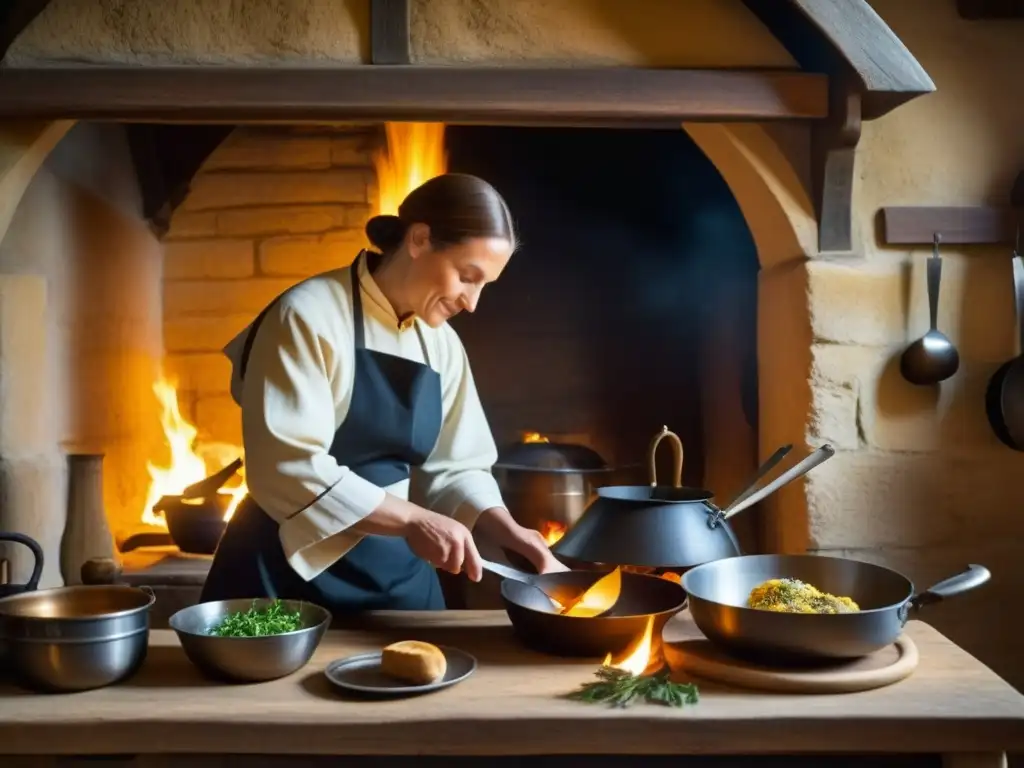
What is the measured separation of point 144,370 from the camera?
374 cm

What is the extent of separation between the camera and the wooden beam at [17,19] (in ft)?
7.86

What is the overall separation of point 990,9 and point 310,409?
224 centimetres

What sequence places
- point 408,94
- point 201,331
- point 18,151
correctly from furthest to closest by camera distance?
point 201,331 → point 18,151 → point 408,94

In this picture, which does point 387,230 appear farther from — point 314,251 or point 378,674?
point 314,251

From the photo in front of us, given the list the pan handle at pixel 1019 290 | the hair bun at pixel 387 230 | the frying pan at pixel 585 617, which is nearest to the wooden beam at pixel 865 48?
the pan handle at pixel 1019 290

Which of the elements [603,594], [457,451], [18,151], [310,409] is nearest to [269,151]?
[18,151]

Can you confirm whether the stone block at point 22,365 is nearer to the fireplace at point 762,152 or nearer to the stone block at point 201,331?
the fireplace at point 762,152

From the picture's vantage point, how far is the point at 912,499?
2639 mm

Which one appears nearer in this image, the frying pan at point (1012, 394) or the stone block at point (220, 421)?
the frying pan at point (1012, 394)

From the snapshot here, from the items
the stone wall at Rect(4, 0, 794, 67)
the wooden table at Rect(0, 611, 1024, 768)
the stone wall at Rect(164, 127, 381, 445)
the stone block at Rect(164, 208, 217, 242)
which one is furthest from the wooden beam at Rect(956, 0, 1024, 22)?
the stone block at Rect(164, 208, 217, 242)

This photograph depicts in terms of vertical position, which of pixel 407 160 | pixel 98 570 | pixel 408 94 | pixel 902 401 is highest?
pixel 407 160

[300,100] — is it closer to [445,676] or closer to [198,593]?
[445,676]

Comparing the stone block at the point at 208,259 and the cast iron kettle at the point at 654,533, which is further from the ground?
the stone block at the point at 208,259

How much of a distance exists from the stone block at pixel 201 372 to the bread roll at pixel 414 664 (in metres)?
2.51
